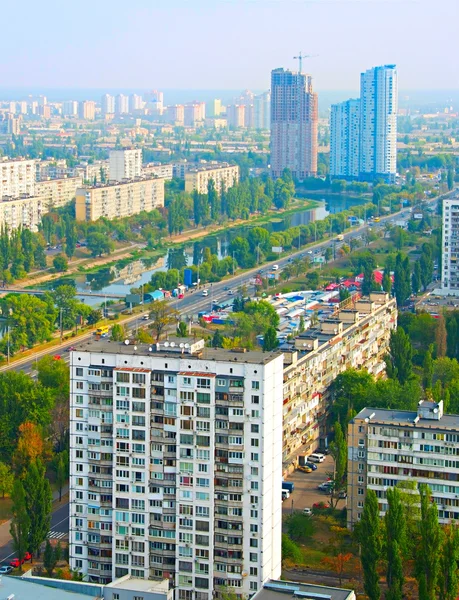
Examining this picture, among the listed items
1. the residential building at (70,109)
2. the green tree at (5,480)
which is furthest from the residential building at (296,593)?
the residential building at (70,109)

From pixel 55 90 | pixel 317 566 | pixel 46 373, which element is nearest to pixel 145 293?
pixel 46 373

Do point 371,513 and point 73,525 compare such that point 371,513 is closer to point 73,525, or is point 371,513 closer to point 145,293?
point 73,525

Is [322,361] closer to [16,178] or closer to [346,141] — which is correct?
[16,178]

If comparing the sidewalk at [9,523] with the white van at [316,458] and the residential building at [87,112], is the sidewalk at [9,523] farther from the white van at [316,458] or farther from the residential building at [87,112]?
the residential building at [87,112]

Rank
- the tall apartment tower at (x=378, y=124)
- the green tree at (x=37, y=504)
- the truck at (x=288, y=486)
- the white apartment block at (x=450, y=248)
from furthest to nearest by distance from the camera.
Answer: the tall apartment tower at (x=378, y=124) < the white apartment block at (x=450, y=248) < the truck at (x=288, y=486) < the green tree at (x=37, y=504)

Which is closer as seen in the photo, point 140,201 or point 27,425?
point 27,425

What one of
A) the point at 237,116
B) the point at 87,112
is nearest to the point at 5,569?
the point at 237,116
